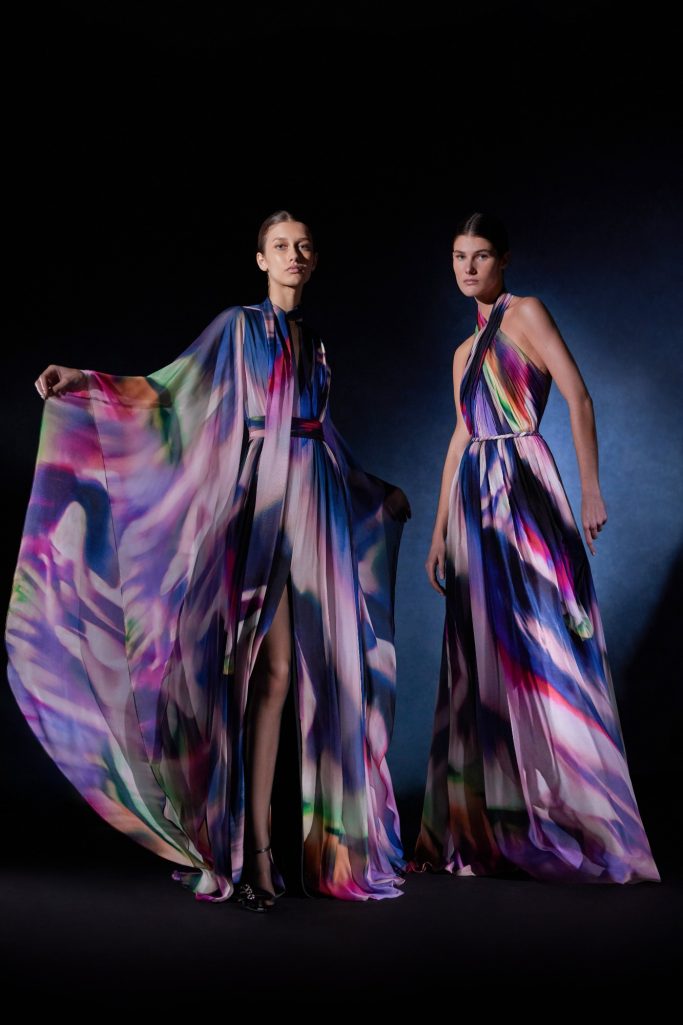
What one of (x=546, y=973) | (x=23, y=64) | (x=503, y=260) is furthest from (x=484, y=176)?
(x=546, y=973)

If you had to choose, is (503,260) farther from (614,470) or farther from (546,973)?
(546,973)

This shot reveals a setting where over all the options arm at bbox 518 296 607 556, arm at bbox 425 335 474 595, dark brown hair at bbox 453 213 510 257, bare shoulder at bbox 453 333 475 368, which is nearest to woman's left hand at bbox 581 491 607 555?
arm at bbox 518 296 607 556

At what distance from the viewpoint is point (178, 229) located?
4.12 meters

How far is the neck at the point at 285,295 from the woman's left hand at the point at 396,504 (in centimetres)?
53

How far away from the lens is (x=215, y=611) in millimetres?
2732

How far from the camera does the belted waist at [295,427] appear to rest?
2.79 m

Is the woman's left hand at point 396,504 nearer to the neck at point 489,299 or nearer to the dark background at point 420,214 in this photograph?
the neck at point 489,299

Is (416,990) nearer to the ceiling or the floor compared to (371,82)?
nearer to the floor

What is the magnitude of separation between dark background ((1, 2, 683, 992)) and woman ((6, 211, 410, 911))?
1.25m

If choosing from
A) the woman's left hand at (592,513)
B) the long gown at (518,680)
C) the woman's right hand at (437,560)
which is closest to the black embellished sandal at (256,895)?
the long gown at (518,680)

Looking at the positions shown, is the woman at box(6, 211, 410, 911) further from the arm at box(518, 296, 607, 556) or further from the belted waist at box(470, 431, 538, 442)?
the arm at box(518, 296, 607, 556)

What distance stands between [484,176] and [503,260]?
127cm

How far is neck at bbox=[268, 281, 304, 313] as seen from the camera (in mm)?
2887

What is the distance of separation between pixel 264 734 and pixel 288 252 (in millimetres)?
1107
